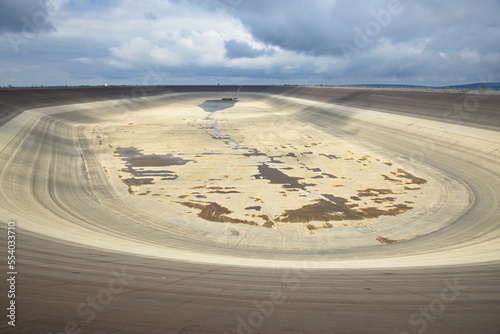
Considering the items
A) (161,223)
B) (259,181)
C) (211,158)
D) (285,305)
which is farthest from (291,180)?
(285,305)

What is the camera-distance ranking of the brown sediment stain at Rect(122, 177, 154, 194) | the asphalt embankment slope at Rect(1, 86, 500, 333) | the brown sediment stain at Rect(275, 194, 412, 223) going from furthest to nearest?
the brown sediment stain at Rect(122, 177, 154, 194) < the brown sediment stain at Rect(275, 194, 412, 223) < the asphalt embankment slope at Rect(1, 86, 500, 333)

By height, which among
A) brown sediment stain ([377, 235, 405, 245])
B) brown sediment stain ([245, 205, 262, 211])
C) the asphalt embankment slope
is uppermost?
the asphalt embankment slope

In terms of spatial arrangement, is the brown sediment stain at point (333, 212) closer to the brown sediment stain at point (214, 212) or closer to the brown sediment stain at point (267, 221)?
the brown sediment stain at point (267, 221)

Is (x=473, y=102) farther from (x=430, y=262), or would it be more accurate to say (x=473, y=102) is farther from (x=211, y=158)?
(x=430, y=262)

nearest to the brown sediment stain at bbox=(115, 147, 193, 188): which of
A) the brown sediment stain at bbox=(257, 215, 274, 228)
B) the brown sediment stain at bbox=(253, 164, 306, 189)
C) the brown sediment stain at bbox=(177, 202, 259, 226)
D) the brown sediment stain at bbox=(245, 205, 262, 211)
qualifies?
the brown sediment stain at bbox=(177, 202, 259, 226)

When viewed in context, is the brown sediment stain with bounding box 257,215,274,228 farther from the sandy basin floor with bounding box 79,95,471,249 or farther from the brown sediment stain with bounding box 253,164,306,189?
the brown sediment stain with bounding box 253,164,306,189

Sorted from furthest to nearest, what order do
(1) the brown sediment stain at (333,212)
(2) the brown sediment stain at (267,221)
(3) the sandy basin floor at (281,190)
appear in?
1. (1) the brown sediment stain at (333,212)
2. (2) the brown sediment stain at (267,221)
3. (3) the sandy basin floor at (281,190)

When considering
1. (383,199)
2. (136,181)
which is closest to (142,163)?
(136,181)

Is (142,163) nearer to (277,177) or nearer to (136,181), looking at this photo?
(136,181)

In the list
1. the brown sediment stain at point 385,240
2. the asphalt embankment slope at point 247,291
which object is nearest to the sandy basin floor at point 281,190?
the brown sediment stain at point 385,240
